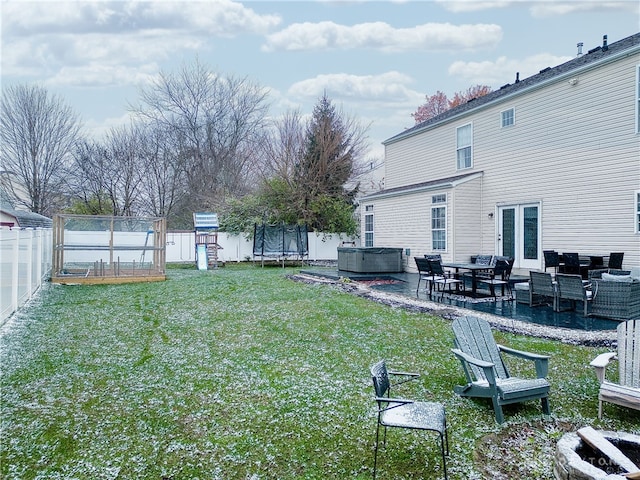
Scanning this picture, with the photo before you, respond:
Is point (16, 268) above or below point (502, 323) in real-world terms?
above

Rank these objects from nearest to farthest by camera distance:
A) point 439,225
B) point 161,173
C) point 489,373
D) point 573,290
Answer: point 489,373
point 573,290
point 439,225
point 161,173

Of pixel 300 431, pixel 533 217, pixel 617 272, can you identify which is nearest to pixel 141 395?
pixel 300 431

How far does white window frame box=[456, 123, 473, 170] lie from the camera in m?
14.3

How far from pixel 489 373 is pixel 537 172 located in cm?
1013

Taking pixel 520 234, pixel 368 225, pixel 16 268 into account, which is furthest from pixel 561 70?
pixel 16 268

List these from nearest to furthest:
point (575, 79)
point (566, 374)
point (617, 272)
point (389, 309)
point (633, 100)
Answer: point (566, 374) < point (389, 309) < point (617, 272) < point (633, 100) < point (575, 79)

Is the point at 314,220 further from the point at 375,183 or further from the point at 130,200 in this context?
the point at 130,200

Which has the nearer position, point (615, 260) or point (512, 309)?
point (512, 309)

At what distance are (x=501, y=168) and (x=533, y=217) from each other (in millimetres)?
1886

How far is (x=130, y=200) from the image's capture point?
24438 millimetres

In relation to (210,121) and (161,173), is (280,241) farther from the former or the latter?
(210,121)

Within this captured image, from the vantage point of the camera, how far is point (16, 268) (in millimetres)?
7156

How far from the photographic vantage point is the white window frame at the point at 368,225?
17672 millimetres

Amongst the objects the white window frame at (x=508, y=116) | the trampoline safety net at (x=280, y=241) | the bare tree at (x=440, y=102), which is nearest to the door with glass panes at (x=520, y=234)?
the white window frame at (x=508, y=116)
